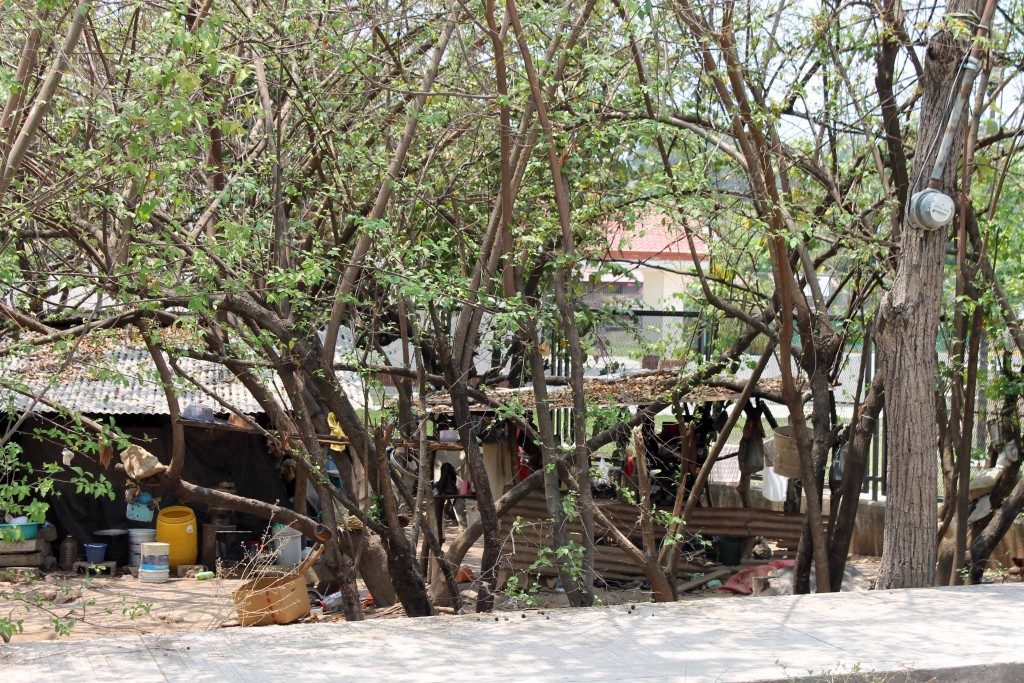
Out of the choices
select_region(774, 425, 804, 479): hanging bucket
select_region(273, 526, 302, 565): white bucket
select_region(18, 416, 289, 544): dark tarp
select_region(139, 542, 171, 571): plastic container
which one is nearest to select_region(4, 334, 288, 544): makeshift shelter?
select_region(18, 416, 289, 544): dark tarp

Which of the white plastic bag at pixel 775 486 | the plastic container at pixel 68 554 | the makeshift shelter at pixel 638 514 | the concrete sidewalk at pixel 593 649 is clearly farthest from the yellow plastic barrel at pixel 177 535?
the concrete sidewalk at pixel 593 649

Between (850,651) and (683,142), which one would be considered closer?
(850,651)

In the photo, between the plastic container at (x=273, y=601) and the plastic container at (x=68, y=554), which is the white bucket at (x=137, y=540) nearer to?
the plastic container at (x=68, y=554)

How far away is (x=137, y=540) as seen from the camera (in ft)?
45.2

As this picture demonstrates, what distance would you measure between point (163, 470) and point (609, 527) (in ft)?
10.6

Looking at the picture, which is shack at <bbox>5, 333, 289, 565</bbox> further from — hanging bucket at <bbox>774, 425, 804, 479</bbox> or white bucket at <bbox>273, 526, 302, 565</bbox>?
hanging bucket at <bbox>774, 425, 804, 479</bbox>

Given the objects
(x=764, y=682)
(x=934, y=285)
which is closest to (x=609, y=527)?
(x=934, y=285)

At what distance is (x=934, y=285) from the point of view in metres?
6.29

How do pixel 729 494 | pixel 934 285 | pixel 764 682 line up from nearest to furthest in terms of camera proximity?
1. pixel 764 682
2. pixel 934 285
3. pixel 729 494

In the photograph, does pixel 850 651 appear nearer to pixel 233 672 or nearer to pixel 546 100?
pixel 233 672

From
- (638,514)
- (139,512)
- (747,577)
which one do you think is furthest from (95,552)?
(747,577)

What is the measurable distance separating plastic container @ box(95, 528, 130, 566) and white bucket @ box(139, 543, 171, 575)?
2.98ft

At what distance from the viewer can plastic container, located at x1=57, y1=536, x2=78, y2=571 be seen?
1345 cm

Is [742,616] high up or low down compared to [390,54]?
down
